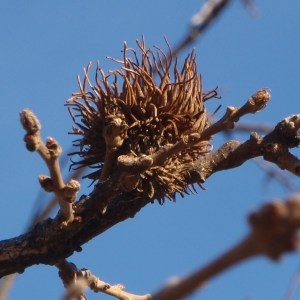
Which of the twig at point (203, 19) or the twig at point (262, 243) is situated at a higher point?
the twig at point (203, 19)

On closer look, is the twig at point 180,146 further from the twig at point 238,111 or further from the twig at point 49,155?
the twig at point 49,155

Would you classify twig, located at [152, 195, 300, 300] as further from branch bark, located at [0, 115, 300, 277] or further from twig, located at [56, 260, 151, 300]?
twig, located at [56, 260, 151, 300]

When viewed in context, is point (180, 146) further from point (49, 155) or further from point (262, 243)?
point (262, 243)

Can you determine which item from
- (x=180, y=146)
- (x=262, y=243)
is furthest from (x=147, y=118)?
(x=262, y=243)

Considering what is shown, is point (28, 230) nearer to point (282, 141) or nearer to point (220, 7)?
point (282, 141)

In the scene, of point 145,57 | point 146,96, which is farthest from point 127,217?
point 145,57

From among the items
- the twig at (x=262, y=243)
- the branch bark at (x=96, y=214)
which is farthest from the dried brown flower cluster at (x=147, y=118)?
the twig at (x=262, y=243)
